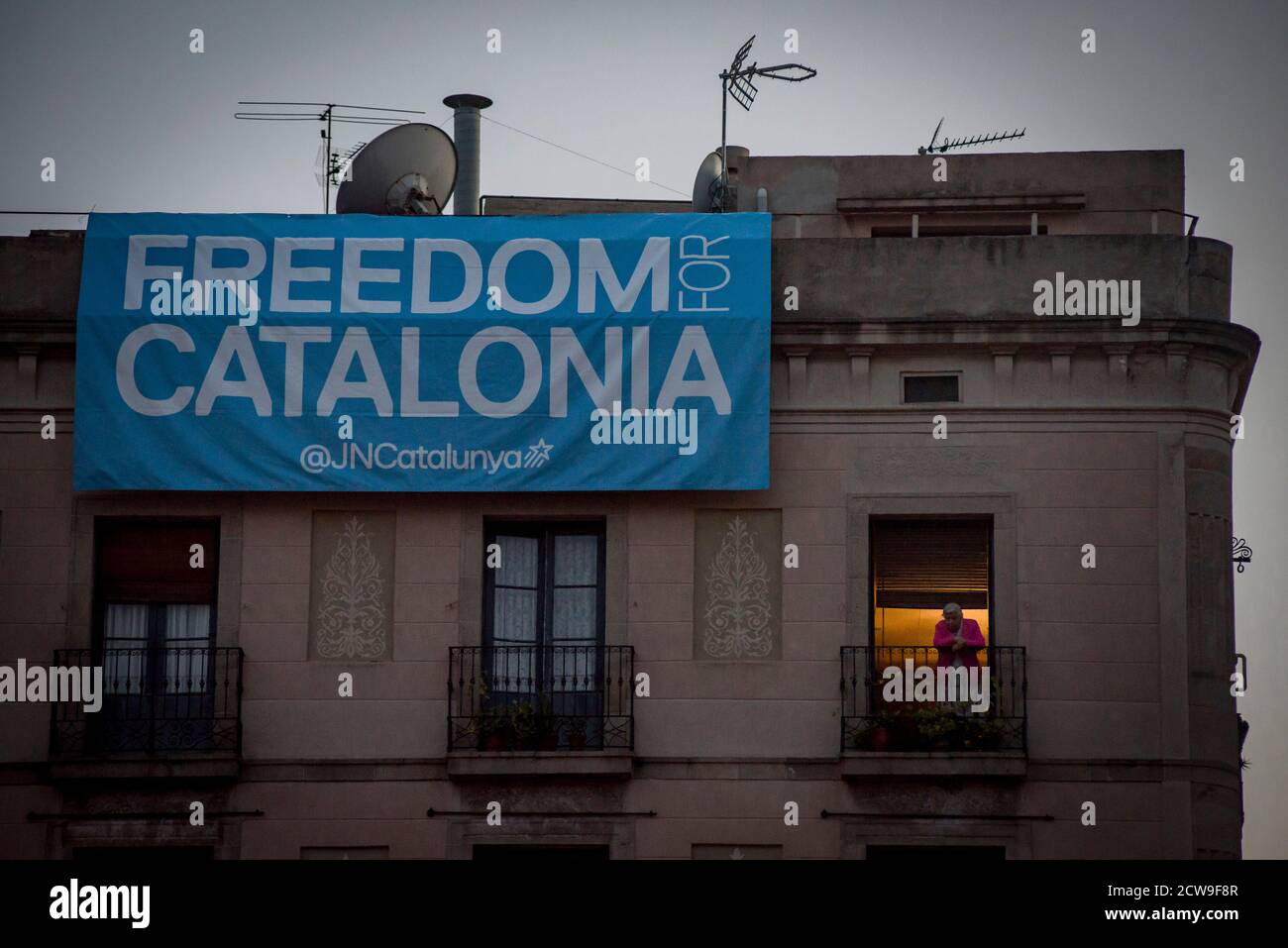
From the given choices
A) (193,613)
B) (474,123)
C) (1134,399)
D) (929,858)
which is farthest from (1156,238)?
(193,613)

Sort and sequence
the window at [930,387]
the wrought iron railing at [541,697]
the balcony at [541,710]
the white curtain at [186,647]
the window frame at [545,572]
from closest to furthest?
the balcony at [541,710] → the wrought iron railing at [541,697] → the white curtain at [186,647] → the window frame at [545,572] → the window at [930,387]

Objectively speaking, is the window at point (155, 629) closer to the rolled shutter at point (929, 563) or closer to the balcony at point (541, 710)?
the balcony at point (541, 710)

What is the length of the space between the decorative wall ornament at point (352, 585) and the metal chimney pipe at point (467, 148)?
603 centimetres

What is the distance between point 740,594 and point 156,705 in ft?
21.7

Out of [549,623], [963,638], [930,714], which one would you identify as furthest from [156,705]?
[963,638]

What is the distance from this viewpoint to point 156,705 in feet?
87.4

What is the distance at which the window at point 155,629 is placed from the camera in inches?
1046

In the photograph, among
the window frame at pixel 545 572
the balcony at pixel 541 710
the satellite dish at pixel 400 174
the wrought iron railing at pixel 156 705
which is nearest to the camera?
the balcony at pixel 541 710

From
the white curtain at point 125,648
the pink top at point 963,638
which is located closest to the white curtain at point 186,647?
the white curtain at point 125,648

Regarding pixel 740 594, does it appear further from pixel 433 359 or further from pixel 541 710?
pixel 433 359
